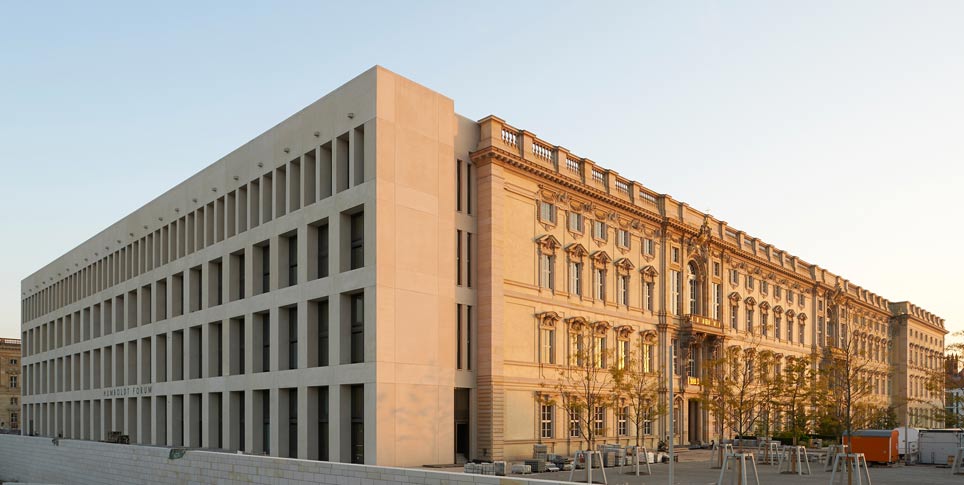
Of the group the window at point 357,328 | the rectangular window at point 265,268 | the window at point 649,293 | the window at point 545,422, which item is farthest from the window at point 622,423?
the rectangular window at point 265,268

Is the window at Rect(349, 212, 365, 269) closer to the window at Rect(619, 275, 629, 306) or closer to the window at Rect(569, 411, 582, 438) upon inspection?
the window at Rect(569, 411, 582, 438)

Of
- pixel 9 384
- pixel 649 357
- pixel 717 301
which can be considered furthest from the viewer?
pixel 9 384

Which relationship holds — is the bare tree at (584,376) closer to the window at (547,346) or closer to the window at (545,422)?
the window at (545,422)

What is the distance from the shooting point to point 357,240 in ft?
146

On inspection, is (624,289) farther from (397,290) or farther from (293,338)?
(293,338)

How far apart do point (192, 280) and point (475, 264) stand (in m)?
22.9

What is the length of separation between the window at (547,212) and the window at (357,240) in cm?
1109

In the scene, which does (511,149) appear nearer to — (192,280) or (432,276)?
(432,276)

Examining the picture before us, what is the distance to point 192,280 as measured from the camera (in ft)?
196

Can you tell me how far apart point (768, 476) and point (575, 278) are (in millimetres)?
17106

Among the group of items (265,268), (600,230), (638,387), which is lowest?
(638,387)

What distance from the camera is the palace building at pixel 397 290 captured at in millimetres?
42938

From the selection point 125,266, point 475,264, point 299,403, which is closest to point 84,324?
point 125,266

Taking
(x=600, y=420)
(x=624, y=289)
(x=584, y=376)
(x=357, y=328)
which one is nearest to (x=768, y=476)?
(x=584, y=376)
